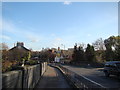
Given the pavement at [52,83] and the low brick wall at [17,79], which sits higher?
the low brick wall at [17,79]

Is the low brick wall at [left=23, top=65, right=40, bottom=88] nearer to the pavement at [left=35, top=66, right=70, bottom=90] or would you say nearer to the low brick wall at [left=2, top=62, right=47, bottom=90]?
the low brick wall at [left=2, top=62, right=47, bottom=90]

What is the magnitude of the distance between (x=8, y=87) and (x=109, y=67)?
16226mm

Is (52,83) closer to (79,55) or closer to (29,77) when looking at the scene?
(29,77)

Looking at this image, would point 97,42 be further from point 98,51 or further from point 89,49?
point 89,49

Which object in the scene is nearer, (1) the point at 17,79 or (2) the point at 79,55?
(1) the point at 17,79

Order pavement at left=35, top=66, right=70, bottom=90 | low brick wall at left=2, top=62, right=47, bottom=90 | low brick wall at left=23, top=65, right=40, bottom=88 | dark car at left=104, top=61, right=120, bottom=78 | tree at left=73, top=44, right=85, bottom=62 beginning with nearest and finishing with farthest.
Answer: low brick wall at left=2, top=62, right=47, bottom=90 → low brick wall at left=23, top=65, right=40, bottom=88 → pavement at left=35, top=66, right=70, bottom=90 → dark car at left=104, top=61, right=120, bottom=78 → tree at left=73, top=44, right=85, bottom=62

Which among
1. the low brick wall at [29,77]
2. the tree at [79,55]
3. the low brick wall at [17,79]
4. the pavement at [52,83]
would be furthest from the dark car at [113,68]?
the tree at [79,55]

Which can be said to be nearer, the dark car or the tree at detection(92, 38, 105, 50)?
the dark car

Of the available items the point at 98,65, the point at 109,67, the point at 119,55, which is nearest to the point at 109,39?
the point at 98,65

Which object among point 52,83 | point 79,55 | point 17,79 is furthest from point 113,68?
point 79,55

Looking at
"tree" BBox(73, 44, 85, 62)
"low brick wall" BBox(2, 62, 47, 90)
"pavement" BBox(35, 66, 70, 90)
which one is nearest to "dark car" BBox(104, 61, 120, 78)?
"pavement" BBox(35, 66, 70, 90)

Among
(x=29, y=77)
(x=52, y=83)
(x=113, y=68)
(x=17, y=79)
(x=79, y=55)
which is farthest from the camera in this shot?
(x=79, y=55)

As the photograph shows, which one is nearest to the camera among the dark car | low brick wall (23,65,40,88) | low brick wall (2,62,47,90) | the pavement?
low brick wall (2,62,47,90)

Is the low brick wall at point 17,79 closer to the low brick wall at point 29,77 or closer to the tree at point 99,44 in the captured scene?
the low brick wall at point 29,77
